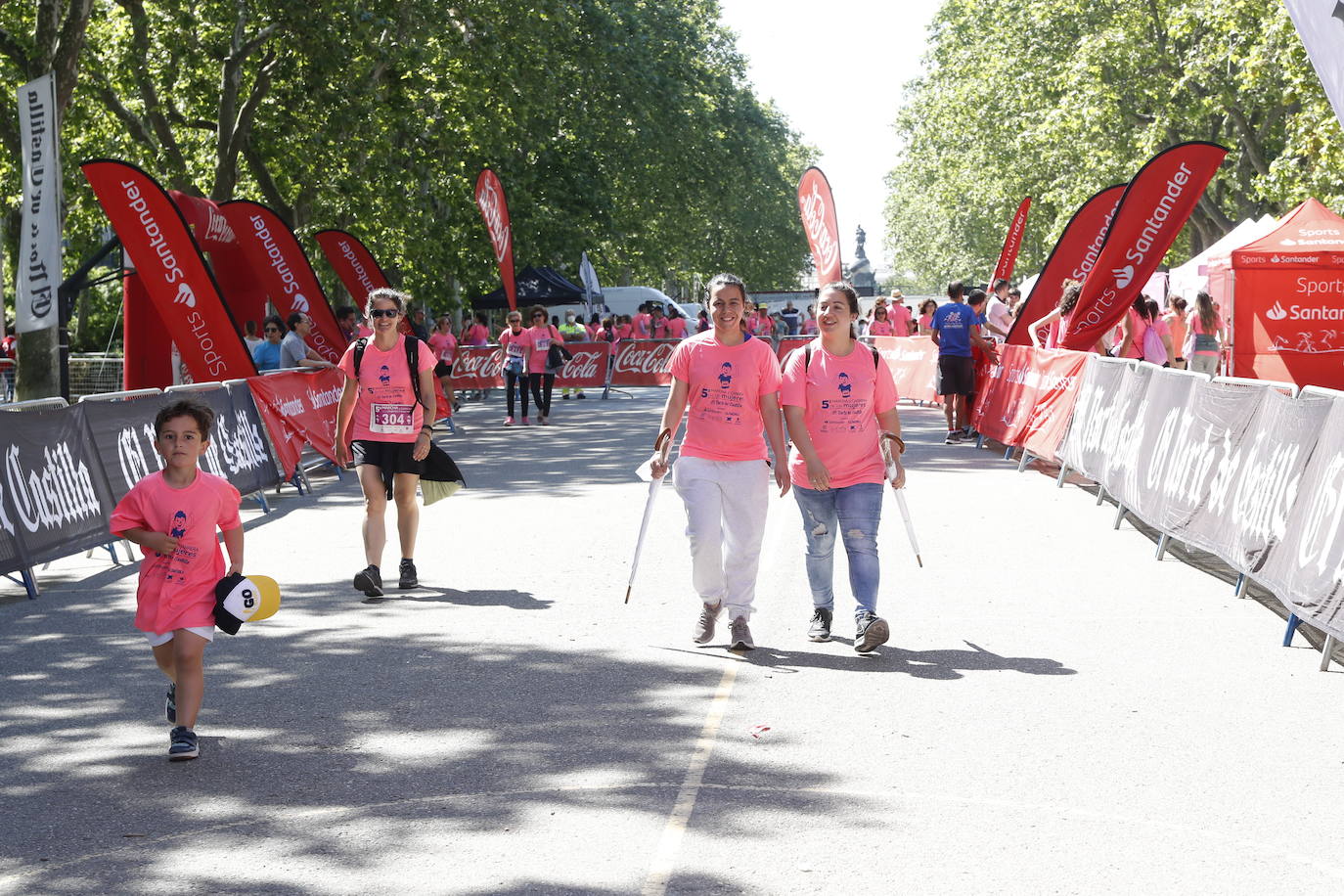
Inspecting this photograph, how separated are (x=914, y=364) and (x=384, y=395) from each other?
2071 cm

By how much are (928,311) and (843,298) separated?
2514 cm

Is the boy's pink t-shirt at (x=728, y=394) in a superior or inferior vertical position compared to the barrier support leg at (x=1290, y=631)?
superior

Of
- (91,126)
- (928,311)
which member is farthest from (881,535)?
(91,126)

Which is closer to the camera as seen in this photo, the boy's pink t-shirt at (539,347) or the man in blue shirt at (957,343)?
the man in blue shirt at (957,343)

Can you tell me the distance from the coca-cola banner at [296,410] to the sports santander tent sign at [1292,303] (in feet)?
48.8

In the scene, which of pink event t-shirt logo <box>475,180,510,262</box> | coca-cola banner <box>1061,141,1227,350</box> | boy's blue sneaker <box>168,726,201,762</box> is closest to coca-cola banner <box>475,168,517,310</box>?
pink event t-shirt logo <box>475,180,510,262</box>

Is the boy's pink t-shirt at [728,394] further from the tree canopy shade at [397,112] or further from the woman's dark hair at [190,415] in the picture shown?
the tree canopy shade at [397,112]

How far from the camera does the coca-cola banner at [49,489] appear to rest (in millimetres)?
9750

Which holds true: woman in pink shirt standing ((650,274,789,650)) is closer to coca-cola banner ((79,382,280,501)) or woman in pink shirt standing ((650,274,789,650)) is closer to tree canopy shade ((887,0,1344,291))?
coca-cola banner ((79,382,280,501))

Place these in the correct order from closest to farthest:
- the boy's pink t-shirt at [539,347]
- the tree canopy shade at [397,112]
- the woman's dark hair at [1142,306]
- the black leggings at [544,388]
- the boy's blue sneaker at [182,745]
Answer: the boy's blue sneaker at [182,745], the woman's dark hair at [1142,306], the boy's pink t-shirt at [539,347], the black leggings at [544,388], the tree canopy shade at [397,112]

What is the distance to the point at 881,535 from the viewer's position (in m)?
12.2

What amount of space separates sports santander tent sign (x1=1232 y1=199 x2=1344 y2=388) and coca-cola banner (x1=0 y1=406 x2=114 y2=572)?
19590 millimetres

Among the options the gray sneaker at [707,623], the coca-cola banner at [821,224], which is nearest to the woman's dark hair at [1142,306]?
the coca-cola banner at [821,224]

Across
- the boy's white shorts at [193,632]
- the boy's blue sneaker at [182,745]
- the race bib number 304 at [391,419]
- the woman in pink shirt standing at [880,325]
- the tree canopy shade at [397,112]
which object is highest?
the tree canopy shade at [397,112]
